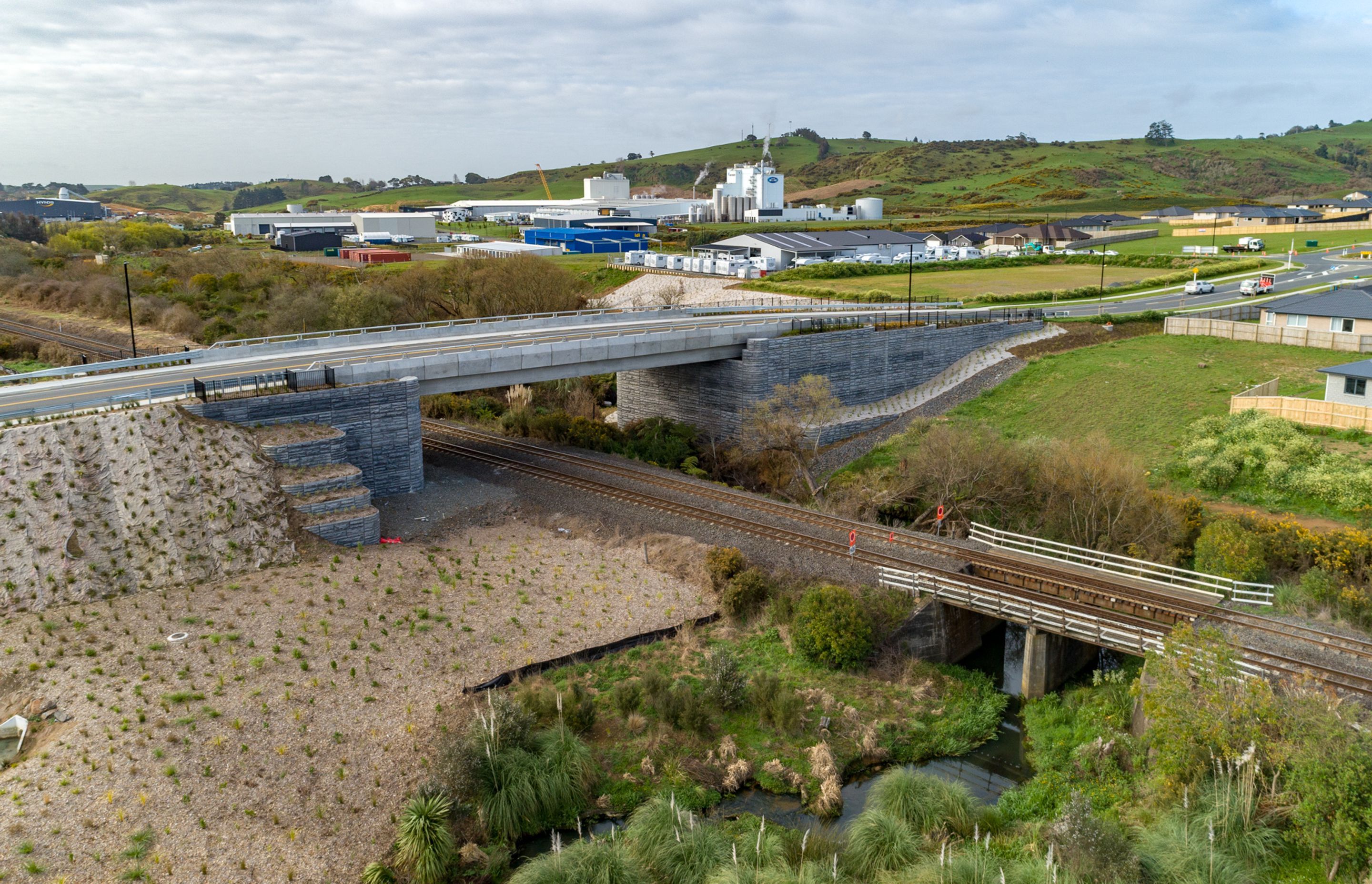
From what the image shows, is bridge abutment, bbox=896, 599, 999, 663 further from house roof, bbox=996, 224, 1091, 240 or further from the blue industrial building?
house roof, bbox=996, 224, 1091, 240

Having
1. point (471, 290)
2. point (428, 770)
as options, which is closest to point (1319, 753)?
point (428, 770)

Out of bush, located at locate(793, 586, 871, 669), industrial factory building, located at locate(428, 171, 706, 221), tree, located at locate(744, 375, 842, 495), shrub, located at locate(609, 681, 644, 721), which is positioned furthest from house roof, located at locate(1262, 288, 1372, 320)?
industrial factory building, located at locate(428, 171, 706, 221)

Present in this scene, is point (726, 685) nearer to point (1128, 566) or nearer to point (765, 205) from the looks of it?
point (1128, 566)

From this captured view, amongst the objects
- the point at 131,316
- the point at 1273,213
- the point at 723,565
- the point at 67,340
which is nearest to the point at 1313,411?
the point at 723,565

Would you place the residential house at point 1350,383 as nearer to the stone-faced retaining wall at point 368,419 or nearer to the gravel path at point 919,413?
the gravel path at point 919,413

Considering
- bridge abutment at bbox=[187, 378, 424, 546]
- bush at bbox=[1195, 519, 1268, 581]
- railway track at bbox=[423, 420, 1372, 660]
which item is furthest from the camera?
bridge abutment at bbox=[187, 378, 424, 546]

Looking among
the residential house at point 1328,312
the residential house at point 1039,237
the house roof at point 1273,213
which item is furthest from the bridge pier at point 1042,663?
the house roof at point 1273,213
